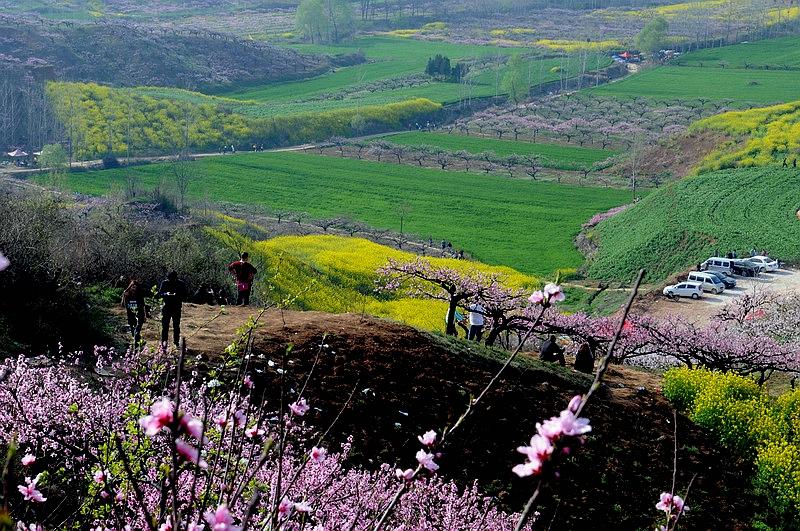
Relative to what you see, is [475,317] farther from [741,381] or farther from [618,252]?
[618,252]

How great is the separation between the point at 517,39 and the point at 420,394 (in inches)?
6193

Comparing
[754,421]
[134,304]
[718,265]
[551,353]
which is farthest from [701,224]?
[134,304]

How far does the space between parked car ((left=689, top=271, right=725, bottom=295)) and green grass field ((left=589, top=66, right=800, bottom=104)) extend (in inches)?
2593

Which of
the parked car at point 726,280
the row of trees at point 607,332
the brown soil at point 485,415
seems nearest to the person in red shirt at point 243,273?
the brown soil at point 485,415

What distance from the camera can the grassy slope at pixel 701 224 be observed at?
56.3 meters

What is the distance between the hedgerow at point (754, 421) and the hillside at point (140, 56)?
9100 cm

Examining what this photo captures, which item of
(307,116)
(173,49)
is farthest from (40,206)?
(173,49)

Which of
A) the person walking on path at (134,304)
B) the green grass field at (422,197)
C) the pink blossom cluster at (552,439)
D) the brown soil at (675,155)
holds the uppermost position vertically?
the pink blossom cluster at (552,439)

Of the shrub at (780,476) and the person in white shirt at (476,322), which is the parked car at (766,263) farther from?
the shrub at (780,476)

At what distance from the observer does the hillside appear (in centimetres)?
10956

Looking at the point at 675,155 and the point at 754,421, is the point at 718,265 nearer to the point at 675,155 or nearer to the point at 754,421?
the point at 754,421

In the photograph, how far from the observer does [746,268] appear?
51.8 meters

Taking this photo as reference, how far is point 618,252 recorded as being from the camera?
58344 millimetres

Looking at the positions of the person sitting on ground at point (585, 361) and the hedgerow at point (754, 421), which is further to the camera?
the person sitting on ground at point (585, 361)
